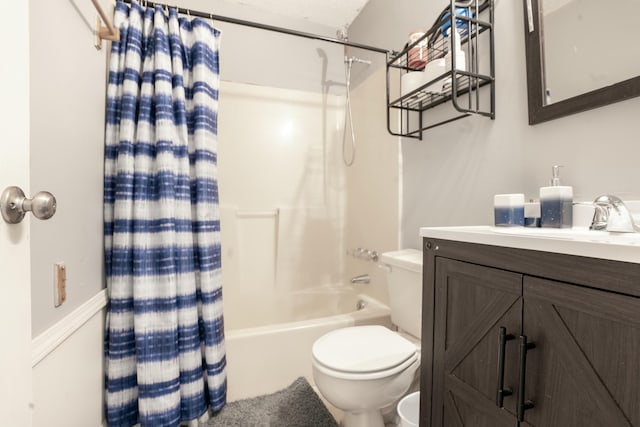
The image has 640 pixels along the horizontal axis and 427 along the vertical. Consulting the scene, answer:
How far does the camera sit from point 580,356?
Result: 0.52 metres

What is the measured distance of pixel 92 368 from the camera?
1.12 meters

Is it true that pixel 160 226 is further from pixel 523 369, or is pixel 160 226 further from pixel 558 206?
pixel 558 206

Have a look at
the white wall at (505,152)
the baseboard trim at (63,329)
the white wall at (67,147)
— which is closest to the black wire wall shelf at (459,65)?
the white wall at (505,152)

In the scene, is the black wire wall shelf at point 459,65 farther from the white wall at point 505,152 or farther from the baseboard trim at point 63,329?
the baseboard trim at point 63,329

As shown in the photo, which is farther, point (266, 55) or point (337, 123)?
point (337, 123)

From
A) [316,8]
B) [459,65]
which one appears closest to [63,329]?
[459,65]

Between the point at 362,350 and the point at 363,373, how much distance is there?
14 cm

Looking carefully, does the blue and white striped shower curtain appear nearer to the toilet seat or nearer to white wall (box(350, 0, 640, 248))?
the toilet seat

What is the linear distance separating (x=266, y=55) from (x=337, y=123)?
71cm

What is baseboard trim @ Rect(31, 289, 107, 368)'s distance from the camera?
2.47 feet

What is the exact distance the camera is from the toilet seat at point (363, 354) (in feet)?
3.40

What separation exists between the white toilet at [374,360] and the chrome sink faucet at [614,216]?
2.11ft

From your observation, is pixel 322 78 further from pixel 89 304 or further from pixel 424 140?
pixel 89 304

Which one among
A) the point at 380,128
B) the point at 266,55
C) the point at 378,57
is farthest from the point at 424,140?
the point at 266,55
